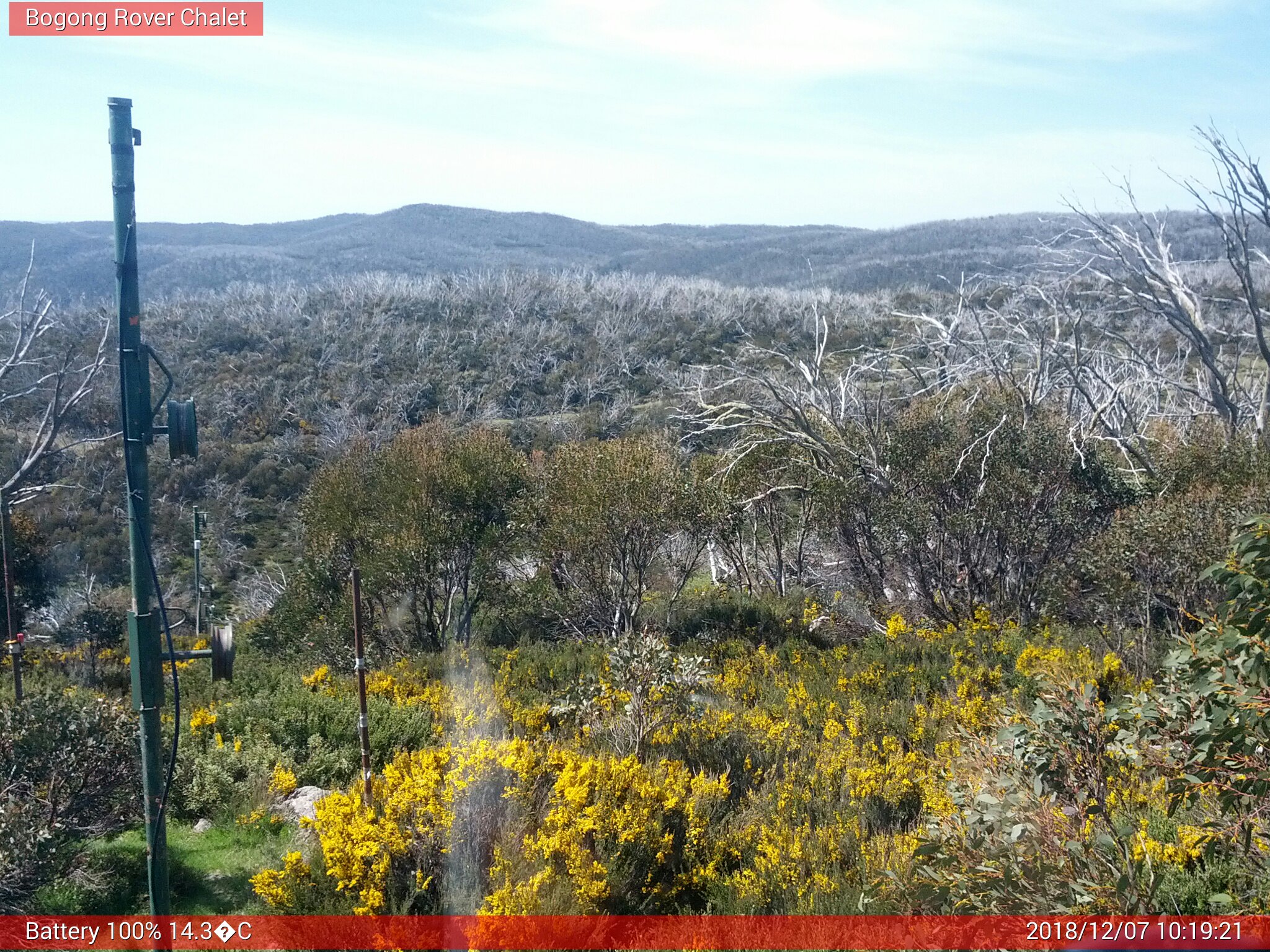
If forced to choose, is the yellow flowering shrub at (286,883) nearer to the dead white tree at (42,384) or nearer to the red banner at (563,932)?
the red banner at (563,932)

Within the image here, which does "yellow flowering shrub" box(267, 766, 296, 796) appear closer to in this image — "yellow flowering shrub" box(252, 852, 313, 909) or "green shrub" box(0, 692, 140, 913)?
"green shrub" box(0, 692, 140, 913)

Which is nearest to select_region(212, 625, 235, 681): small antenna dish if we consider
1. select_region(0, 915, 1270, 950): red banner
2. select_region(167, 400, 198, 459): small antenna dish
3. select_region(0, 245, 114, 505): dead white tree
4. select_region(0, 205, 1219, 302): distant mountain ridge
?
select_region(167, 400, 198, 459): small antenna dish

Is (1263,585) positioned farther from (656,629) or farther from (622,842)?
(656,629)

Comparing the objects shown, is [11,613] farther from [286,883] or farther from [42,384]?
[42,384]

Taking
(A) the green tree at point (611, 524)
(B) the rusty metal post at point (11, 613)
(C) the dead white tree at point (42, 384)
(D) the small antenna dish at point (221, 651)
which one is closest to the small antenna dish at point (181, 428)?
(D) the small antenna dish at point (221, 651)

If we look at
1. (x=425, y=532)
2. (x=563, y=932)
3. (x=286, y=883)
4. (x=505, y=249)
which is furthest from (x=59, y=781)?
(x=505, y=249)
